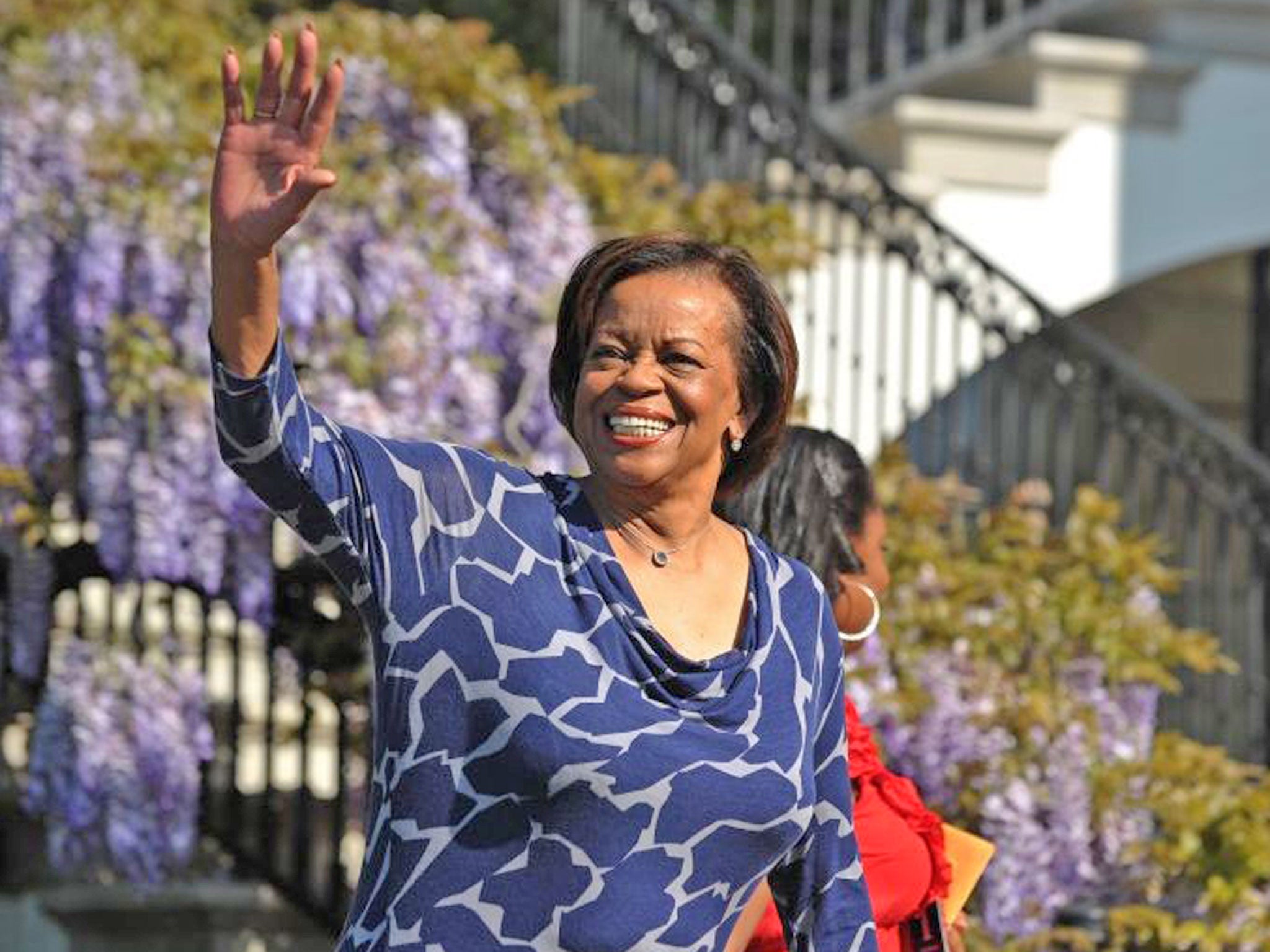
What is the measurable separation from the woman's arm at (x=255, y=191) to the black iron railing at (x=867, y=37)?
7.11m

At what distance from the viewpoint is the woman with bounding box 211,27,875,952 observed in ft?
8.97

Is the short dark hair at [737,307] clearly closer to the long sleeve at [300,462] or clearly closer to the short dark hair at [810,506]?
the long sleeve at [300,462]

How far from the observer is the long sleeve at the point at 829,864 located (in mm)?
3105

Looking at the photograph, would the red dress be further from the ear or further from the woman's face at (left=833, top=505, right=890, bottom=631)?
the ear

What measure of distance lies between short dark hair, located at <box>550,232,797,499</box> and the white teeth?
9 centimetres

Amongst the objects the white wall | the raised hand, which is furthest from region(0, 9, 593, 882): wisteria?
the white wall

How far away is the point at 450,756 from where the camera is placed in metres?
2.81

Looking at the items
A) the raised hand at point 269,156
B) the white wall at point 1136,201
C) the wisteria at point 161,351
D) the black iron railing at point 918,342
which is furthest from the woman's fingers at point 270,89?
the white wall at point 1136,201

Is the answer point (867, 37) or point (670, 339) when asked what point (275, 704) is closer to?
point (670, 339)

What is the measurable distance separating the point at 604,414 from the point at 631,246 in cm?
21

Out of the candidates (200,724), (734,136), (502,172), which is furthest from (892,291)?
(200,724)

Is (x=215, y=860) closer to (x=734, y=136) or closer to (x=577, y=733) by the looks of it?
(x=734, y=136)

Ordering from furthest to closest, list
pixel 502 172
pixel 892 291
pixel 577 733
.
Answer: pixel 892 291 < pixel 502 172 < pixel 577 733

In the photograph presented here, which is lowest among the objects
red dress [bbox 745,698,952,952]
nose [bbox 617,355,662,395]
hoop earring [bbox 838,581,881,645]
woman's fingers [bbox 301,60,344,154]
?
red dress [bbox 745,698,952,952]
